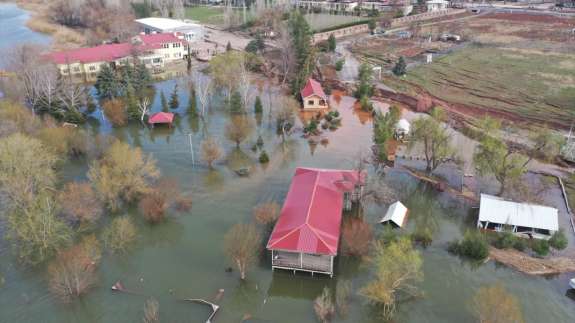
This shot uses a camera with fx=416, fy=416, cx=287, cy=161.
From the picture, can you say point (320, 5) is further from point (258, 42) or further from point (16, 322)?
point (16, 322)

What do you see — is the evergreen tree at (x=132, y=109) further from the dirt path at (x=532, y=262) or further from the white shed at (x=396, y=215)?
the dirt path at (x=532, y=262)

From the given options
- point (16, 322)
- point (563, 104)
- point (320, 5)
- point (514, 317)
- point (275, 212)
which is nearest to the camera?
point (514, 317)

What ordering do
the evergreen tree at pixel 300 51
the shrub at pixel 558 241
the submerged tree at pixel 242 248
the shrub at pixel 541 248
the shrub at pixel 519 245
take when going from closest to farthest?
the submerged tree at pixel 242 248
the shrub at pixel 541 248
the shrub at pixel 558 241
the shrub at pixel 519 245
the evergreen tree at pixel 300 51

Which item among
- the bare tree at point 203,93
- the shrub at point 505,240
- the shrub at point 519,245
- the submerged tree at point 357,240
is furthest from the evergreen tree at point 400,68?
the submerged tree at point 357,240

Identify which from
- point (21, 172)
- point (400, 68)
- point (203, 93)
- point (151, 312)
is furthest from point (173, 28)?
point (151, 312)

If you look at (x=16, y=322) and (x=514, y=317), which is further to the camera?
(x=16, y=322)

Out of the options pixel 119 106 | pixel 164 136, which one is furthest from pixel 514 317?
pixel 119 106
